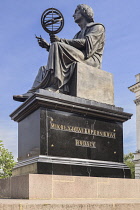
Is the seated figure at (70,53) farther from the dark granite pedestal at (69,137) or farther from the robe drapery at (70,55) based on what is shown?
the dark granite pedestal at (69,137)

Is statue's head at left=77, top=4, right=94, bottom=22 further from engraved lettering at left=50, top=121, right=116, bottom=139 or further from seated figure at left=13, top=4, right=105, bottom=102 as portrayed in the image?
engraved lettering at left=50, top=121, right=116, bottom=139

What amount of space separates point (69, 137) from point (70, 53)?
8.02 ft

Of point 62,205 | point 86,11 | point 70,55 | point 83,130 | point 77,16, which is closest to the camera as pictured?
point 62,205

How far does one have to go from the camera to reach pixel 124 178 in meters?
9.20

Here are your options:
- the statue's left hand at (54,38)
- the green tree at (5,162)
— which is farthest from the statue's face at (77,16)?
the green tree at (5,162)

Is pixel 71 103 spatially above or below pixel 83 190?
above

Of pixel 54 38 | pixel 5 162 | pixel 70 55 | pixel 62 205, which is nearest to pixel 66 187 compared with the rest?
pixel 62 205

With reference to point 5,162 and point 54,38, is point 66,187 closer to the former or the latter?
point 54,38

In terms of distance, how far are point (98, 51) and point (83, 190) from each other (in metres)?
4.53

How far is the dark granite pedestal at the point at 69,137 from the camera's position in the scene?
26.8 feet

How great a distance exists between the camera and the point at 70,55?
965 cm

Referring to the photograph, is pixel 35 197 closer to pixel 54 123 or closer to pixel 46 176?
pixel 46 176

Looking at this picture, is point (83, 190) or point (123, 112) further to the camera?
point (123, 112)

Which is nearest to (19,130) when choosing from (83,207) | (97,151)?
(97,151)
